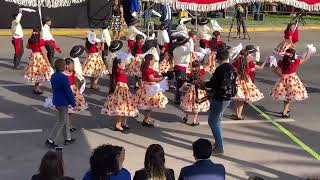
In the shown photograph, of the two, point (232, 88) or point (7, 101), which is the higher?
point (232, 88)

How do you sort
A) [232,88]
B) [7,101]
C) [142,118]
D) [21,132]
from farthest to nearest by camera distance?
[7,101], [142,118], [21,132], [232,88]

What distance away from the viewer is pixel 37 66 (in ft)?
42.8

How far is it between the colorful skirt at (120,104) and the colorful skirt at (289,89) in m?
3.02

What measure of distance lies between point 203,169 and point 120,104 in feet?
15.4

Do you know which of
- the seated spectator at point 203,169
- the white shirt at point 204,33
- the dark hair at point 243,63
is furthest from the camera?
the white shirt at point 204,33

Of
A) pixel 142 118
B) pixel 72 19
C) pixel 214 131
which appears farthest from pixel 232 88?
pixel 72 19

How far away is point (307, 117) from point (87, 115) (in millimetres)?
4511


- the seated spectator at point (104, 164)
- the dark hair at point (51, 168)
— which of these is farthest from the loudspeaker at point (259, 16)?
the dark hair at point (51, 168)

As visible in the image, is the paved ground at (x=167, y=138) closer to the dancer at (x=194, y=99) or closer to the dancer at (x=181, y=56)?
the dancer at (x=194, y=99)

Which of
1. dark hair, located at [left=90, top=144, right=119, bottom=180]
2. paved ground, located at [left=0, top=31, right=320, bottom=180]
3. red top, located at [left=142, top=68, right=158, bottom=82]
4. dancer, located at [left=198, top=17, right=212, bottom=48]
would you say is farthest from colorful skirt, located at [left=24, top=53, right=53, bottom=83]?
dark hair, located at [left=90, top=144, right=119, bottom=180]

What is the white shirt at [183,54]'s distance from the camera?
39.1ft

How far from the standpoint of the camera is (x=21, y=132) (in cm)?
1034

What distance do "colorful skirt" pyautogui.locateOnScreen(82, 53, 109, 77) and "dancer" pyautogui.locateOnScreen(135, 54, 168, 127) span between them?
314cm

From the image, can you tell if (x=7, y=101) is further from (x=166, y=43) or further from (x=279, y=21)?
(x=279, y=21)
